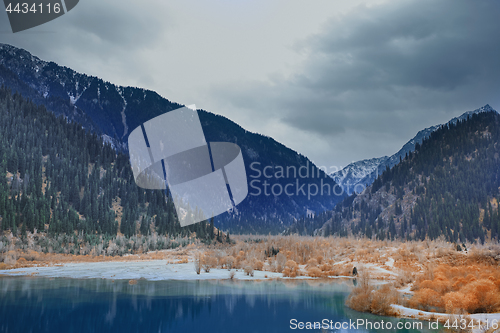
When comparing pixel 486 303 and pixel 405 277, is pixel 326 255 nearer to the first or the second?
pixel 405 277

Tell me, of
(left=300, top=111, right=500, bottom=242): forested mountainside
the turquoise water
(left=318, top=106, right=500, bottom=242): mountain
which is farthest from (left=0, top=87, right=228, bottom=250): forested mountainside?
(left=300, top=111, right=500, bottom=242): forested mountainside

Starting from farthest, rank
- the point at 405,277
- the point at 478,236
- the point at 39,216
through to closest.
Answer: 1. the point at 478,236
2. the point at 39,216
3. the point at 405,277

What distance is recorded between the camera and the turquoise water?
15.2 m

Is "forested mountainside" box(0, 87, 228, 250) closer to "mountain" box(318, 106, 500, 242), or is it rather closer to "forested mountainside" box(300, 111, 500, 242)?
"mountain" box(318, 106, 500, 242)

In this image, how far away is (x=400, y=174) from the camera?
121938 millimetres

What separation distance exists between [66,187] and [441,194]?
91.4m

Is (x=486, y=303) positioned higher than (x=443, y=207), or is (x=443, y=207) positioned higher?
(x=443, y=207)

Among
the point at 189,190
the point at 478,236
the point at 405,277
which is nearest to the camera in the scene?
the point at 405,277

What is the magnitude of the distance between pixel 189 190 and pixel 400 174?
109m

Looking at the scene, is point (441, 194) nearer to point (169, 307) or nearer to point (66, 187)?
point (66, 187)

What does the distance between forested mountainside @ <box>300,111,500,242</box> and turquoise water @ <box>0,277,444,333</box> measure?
73249 mm

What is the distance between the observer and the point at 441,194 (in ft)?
324

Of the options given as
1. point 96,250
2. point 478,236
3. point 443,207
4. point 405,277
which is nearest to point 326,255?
point 405,277

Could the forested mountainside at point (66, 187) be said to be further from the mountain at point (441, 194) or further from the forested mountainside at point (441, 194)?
the forested mountainside at point (441, 194)
